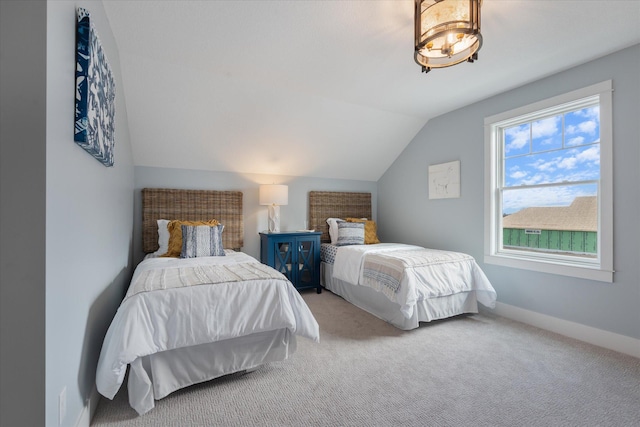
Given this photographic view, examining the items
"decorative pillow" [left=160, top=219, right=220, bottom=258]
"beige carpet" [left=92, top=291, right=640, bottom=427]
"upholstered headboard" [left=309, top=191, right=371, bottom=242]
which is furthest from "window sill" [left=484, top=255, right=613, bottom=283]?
"decorative pillow" [left=160, top=219, right=220, bottom=258]

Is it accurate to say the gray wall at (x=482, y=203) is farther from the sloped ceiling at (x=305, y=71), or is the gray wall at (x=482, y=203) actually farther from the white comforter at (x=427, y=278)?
the white comforter at (x=427, y=278)

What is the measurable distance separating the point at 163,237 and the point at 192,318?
6.49 ft

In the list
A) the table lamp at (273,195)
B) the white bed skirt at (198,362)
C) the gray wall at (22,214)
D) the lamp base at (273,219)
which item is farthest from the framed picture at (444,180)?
the gray wall at (22,214)

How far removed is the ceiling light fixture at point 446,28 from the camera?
1.52 meters

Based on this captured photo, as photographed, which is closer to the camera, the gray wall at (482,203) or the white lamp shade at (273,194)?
the gray wall at (482,203)

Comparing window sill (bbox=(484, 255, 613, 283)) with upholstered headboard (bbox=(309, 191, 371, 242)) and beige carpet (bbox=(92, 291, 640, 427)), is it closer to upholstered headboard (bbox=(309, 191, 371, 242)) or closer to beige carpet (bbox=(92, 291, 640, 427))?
beige carpet (bbox=(92, 291, 640, 427))

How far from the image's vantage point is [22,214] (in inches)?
39.6

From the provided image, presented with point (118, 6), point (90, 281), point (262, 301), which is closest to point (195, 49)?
point (118, 6)

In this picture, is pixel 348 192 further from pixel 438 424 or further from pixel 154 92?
pixel 438 424

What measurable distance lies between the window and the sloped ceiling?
0.42m

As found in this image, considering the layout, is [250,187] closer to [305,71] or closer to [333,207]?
[333,207]

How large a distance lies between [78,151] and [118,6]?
1.21 meters

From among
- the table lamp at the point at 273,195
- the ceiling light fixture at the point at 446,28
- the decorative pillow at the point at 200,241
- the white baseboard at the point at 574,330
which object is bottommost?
the white baseboard at the point at 574,330

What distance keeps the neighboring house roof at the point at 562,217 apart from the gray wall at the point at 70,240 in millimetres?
3793
